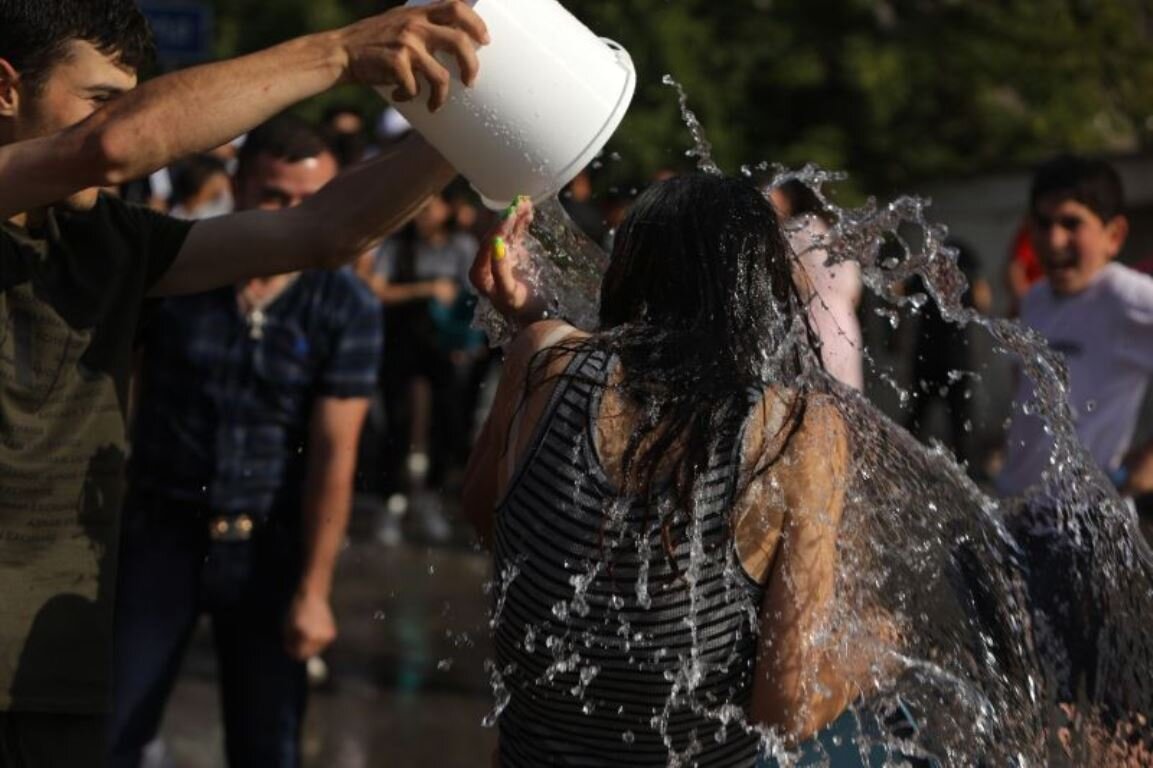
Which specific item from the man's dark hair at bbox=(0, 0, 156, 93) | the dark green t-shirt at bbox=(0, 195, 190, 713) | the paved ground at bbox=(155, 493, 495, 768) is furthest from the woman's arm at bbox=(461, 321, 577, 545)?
the paved ground at bbox=(155, 493, 495, 768)

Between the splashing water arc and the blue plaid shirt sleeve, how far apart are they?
1.08m

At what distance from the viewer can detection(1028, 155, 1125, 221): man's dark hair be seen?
5.58m

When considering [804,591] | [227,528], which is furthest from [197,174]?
[804,591]

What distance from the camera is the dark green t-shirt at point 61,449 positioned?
2973 mm

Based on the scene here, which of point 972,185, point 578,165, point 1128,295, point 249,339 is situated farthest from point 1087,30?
point 578,165

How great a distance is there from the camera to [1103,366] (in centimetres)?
547

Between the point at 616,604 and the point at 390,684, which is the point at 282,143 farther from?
the point at 390,684

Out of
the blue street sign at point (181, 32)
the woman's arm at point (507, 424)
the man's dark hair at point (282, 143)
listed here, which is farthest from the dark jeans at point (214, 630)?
the blue street sign at point (181, 32)

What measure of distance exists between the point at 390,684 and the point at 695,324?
16.2 feet

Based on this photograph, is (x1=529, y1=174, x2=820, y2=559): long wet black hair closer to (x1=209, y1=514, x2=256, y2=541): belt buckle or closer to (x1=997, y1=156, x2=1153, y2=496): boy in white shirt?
(x1=209, y1=514, x2=256, y2=541): belt buckle

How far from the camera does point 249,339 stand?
15.1ft

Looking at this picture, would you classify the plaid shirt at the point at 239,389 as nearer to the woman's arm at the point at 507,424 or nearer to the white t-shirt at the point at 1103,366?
the woman's arm at the point at 507,424

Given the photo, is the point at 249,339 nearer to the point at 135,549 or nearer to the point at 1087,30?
the point at 135,549

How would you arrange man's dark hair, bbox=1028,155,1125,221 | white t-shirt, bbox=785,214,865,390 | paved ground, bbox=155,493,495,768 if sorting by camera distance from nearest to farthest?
white t-shirt, bbox=785,214,865,390
man's dark hair, bbox=1028,155,1125,221
paved ground, bbox=155,493,495,768
